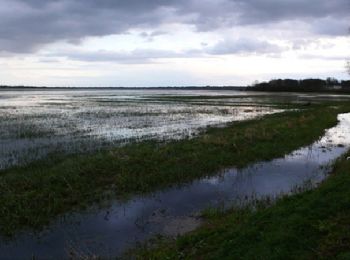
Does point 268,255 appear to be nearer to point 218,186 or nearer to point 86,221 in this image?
point 86,221

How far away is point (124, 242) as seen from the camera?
32.6 ft

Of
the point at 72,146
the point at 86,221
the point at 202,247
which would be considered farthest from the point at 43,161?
the point at 202,247

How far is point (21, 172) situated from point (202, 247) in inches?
383

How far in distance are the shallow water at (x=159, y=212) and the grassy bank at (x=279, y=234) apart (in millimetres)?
1133

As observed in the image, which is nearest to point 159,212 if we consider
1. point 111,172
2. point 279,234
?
point 111,172

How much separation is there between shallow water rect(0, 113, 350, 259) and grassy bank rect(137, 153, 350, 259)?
113 centimetres

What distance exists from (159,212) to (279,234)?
4.61 metres

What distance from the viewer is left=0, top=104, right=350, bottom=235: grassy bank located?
39.9 ft

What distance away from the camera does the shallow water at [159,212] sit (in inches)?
384

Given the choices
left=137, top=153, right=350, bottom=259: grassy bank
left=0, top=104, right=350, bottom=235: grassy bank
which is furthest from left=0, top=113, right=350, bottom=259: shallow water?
left=137, top=153, right=350, bottom=259: grassy bank

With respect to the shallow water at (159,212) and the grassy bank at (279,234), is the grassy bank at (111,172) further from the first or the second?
the grassy bank at (279,234)

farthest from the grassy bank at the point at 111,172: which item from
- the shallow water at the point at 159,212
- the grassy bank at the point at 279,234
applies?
the grassy bank at the point at 279,234

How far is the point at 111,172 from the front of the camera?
15.9 meters

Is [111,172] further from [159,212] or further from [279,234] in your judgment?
[279,234]
